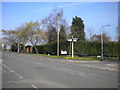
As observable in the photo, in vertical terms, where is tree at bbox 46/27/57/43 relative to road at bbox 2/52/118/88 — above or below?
above

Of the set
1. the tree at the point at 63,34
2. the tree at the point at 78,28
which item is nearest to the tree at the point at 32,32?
the tree at the point at 63,34

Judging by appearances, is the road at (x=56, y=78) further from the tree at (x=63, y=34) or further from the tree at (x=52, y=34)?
the tree at (x=52, y=34)

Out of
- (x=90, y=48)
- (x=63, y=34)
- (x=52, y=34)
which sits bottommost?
(x=90, y=48)

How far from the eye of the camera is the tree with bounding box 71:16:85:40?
73.1m

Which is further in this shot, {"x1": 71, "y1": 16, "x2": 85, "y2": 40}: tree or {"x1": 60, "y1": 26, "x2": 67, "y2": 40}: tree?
{"x1": 71, "y1": 16, "x2": 85, "y2": 40}: tree

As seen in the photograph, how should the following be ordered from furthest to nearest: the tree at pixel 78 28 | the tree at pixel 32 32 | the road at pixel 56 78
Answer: the tree at pixel 78 28 → the tree at pixel 32 32 → the road at pixel 56 78

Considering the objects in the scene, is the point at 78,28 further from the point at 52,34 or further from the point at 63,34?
the point at 63,34

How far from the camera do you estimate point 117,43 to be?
45.1 metres

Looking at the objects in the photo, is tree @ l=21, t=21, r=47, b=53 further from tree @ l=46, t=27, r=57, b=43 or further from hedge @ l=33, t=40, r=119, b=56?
hedge @ l=33, t=40, r=119, b=56

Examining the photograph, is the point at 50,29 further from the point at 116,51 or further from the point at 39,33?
the point at 116,51

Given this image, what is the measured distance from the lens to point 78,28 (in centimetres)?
7712

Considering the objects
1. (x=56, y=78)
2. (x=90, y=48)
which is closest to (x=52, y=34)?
(x=90, y=48)

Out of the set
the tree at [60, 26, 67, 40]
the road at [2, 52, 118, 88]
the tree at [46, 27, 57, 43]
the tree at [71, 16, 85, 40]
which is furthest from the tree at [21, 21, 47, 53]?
the road at [2, 52, 118, 88]

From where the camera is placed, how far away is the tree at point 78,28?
73.1 m
